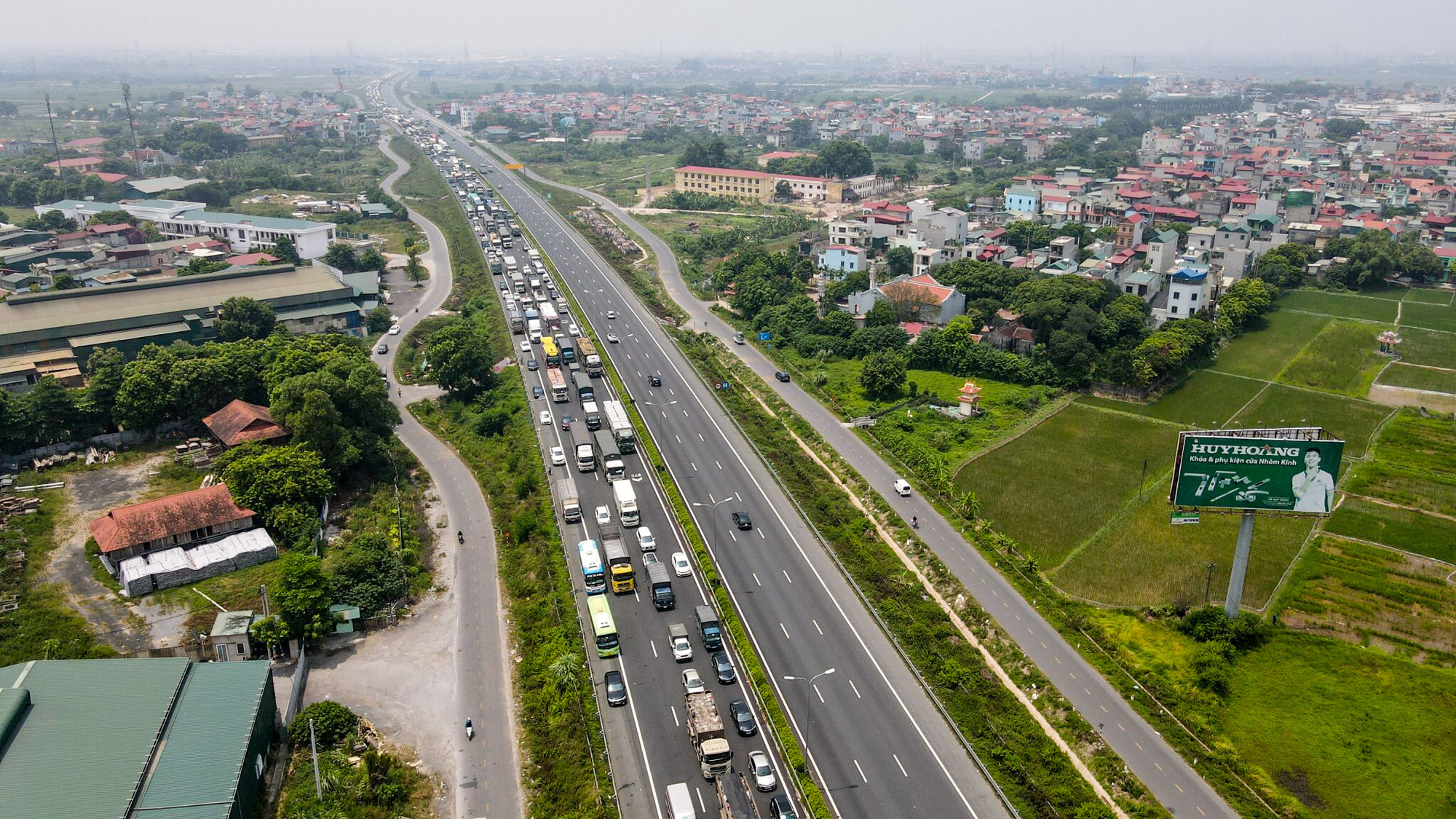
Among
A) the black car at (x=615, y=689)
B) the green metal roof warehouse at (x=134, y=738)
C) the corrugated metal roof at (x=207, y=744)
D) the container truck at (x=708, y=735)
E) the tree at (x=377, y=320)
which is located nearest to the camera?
the green metal roof warehouse at (x=134, y=738)

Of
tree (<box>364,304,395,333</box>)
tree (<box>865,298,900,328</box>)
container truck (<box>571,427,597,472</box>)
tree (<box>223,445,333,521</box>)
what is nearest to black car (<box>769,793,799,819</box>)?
container truck (<box>571,427,597,472</box>)

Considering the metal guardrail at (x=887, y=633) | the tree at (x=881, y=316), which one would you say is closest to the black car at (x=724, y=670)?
the metal guardrail at (x=887, y=633)

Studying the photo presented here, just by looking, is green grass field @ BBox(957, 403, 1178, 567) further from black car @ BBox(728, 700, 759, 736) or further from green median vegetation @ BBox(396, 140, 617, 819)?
green median vegetation @ BBox(396, 140, 617, 819)

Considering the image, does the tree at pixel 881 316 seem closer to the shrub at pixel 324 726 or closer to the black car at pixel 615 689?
the black car at pixel 615 689

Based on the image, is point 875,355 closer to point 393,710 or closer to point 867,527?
point 867,527

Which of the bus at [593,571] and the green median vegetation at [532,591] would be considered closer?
the green median vegetation at [532,591]
